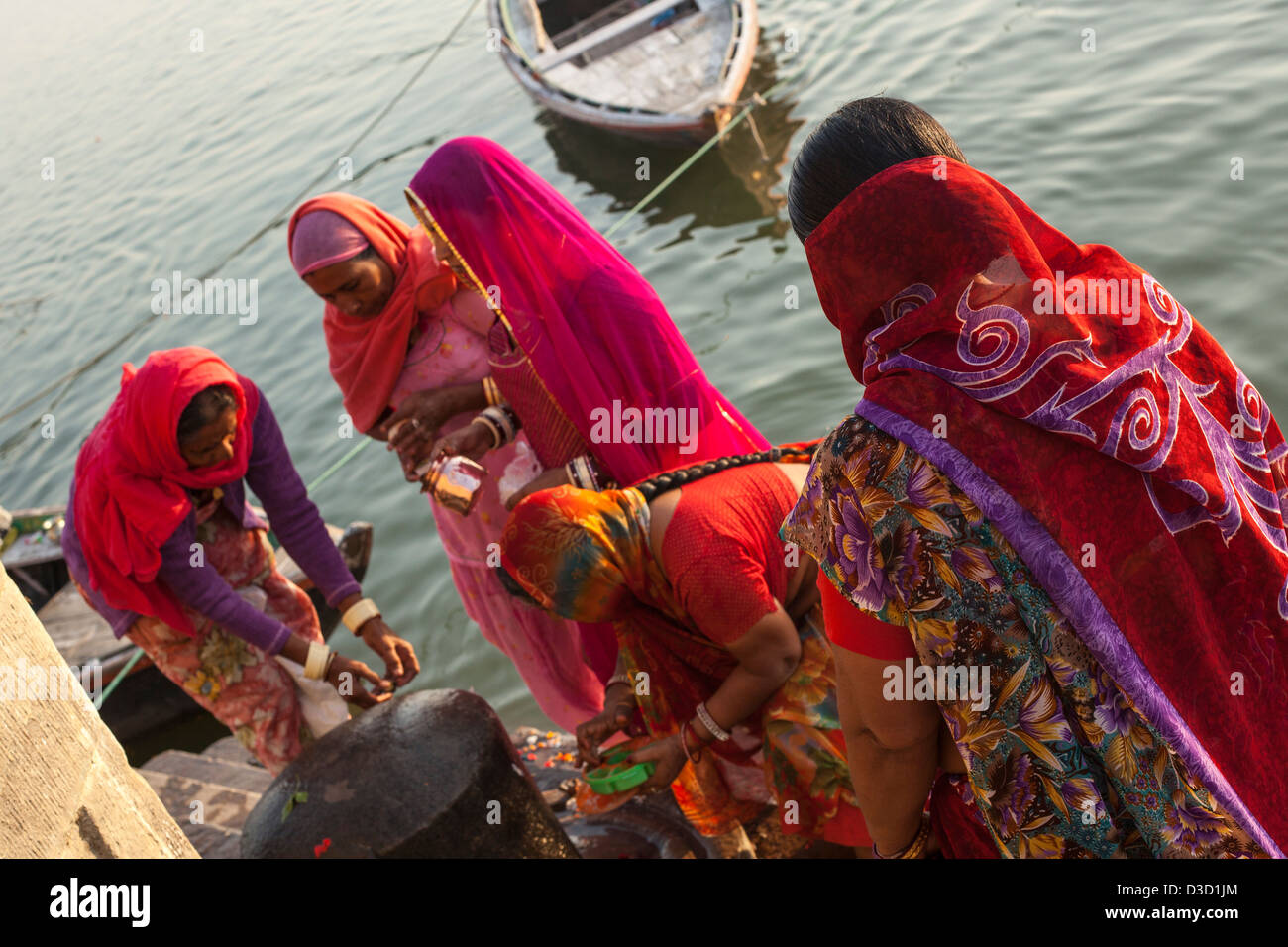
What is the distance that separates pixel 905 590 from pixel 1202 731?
44 centimetres

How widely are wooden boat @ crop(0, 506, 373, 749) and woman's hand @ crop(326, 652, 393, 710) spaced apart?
1976 mm

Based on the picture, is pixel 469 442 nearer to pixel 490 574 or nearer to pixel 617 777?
pixel 490 574

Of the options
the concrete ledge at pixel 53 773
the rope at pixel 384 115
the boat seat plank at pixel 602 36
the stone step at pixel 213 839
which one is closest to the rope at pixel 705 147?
the rope at pixel 384 115

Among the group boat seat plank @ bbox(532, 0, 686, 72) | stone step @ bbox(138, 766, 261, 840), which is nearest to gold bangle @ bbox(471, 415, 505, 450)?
stone step @ bbox(138, 766, 261, 840)

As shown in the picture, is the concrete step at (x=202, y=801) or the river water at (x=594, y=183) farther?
the river water at (x=594, y=183)

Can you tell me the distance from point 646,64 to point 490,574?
7530mm

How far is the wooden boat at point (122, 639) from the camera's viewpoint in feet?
18.9

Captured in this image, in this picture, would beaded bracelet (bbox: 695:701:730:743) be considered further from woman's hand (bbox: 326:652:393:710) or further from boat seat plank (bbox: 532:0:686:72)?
boat seat plank (bbox: 532:0:686:72)

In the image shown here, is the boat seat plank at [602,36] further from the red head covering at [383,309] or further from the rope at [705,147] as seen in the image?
the red head covering at [383,309]

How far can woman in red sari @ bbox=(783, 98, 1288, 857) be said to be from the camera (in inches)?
54.2

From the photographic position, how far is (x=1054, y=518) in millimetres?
1367

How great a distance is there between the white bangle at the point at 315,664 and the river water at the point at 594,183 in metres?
1.64

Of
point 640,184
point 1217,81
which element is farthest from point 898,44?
point 1217,81

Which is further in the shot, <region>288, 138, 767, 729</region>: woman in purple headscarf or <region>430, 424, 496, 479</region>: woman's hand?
<region>430, 424, 496, 479</region>: woman's hand
